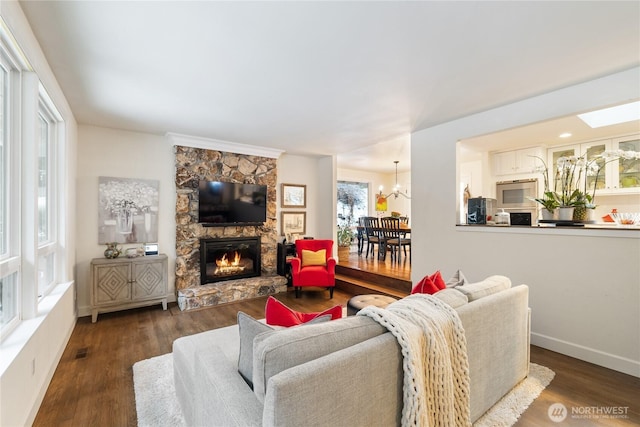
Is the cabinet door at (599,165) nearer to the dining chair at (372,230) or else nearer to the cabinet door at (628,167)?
the cabinet door at (628,167)

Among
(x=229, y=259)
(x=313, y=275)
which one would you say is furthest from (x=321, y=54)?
(x=229, y=259)

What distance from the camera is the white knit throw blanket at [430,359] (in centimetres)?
125

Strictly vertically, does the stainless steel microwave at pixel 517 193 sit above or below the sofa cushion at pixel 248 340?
above

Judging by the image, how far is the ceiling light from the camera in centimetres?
357

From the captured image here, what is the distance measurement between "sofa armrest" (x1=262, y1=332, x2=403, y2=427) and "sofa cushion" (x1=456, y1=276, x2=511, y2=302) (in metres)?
0.91

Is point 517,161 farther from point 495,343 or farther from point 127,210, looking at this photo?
point 127,210

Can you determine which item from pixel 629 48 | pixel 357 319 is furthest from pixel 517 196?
pixel 357 319

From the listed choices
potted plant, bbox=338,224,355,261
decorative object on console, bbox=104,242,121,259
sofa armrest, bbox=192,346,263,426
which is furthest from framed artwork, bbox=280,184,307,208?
sofa armrest, bbox=192,346,263,426

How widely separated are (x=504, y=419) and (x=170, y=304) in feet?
14.1

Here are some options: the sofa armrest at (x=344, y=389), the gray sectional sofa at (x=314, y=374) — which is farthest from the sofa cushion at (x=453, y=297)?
the sofa armrest at (x=344, y=389)

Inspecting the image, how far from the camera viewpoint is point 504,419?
73.2 inches

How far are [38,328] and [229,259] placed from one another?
9.47 feet

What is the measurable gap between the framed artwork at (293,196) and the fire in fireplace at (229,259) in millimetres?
1009

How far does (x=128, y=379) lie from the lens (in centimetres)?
235
